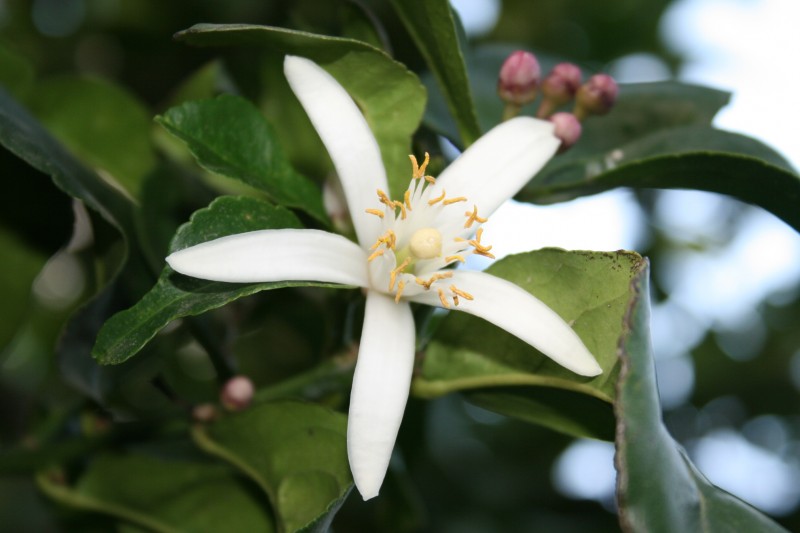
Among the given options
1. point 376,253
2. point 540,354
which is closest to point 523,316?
point 540,354

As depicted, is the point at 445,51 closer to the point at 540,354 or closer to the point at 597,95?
the point at 597,95

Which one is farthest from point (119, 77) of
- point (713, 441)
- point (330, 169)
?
point (713, 441)

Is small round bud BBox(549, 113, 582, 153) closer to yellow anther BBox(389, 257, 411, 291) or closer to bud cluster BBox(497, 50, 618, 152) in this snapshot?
bud cluster BBox(497, 50, 618, 152)

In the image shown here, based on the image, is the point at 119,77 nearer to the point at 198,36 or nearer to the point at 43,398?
the point at 43,398

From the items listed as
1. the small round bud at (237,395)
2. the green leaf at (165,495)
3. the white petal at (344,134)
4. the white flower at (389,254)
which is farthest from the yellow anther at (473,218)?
the green leaf at (165,495)

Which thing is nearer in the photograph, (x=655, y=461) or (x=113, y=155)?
(x=655, y=461)

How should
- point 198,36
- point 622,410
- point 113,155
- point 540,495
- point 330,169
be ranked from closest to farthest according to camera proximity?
point 622,410, point 198,36, point 330,169, point 113,155, point 540,495
